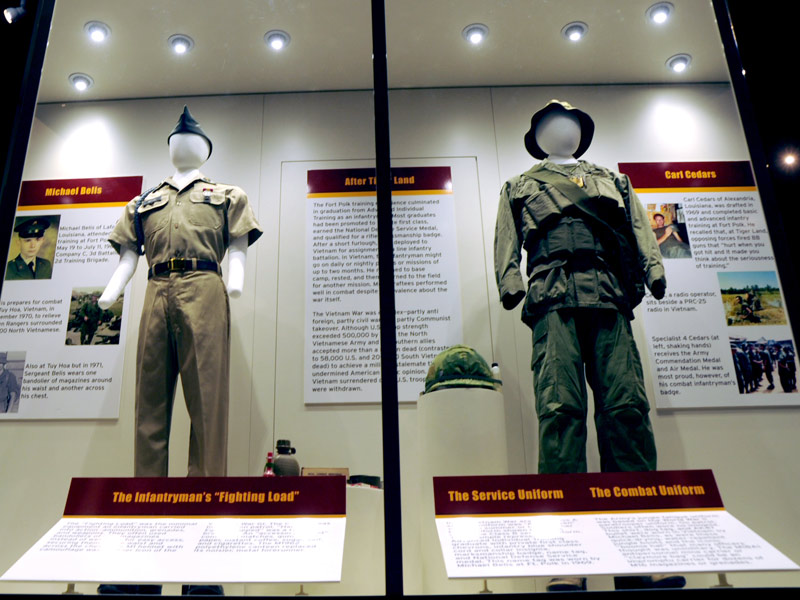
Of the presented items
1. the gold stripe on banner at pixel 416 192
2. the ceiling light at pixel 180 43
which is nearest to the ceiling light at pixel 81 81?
the ceiling light at pixel 180 43

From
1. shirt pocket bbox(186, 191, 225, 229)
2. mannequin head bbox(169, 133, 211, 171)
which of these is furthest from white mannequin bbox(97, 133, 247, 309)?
shirt pocket bbox(186, 191, 225, 229)

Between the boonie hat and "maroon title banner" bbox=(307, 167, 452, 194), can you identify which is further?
"maroon title banner" bbox=(307, 167, 452, 194)

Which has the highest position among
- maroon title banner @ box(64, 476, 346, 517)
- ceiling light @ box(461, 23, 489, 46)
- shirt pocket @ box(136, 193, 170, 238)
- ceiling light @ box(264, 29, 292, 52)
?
ceiling light @ box(461, 23, 489, 46)

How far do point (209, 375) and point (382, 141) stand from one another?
4.43 feet

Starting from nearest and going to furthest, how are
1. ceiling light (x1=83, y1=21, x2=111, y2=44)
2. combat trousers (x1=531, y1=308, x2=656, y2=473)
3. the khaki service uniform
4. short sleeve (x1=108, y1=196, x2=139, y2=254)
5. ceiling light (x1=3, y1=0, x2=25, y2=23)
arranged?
ceiling light (x1=3, y1=0, x2=25, y2=23), combat trousers (x1=531, y1=308, x2=656, y2=473), ceiling light (x1=83, y1=21, x2=111, y2=44), the khaki service uniform, short sleeve (x1=108, y1=196, x2=139, y2=254)

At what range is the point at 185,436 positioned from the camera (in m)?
2.54

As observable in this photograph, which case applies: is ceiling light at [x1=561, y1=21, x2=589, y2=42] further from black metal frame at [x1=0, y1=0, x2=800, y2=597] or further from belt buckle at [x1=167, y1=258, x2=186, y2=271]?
belt buckle at [x1=167, y1=258, x2=186, y2=271]

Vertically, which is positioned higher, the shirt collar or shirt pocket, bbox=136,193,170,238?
the shirt collar

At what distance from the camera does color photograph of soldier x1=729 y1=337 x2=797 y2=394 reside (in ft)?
8.15

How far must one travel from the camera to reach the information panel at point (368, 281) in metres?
2.71

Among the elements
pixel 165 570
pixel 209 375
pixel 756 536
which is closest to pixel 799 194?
pixel 756 536

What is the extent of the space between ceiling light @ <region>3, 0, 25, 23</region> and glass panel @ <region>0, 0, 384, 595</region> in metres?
0.69

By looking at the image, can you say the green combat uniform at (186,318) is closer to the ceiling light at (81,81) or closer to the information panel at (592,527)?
the ceiling light at (81,81)

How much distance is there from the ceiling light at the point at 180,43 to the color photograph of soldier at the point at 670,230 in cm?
205
